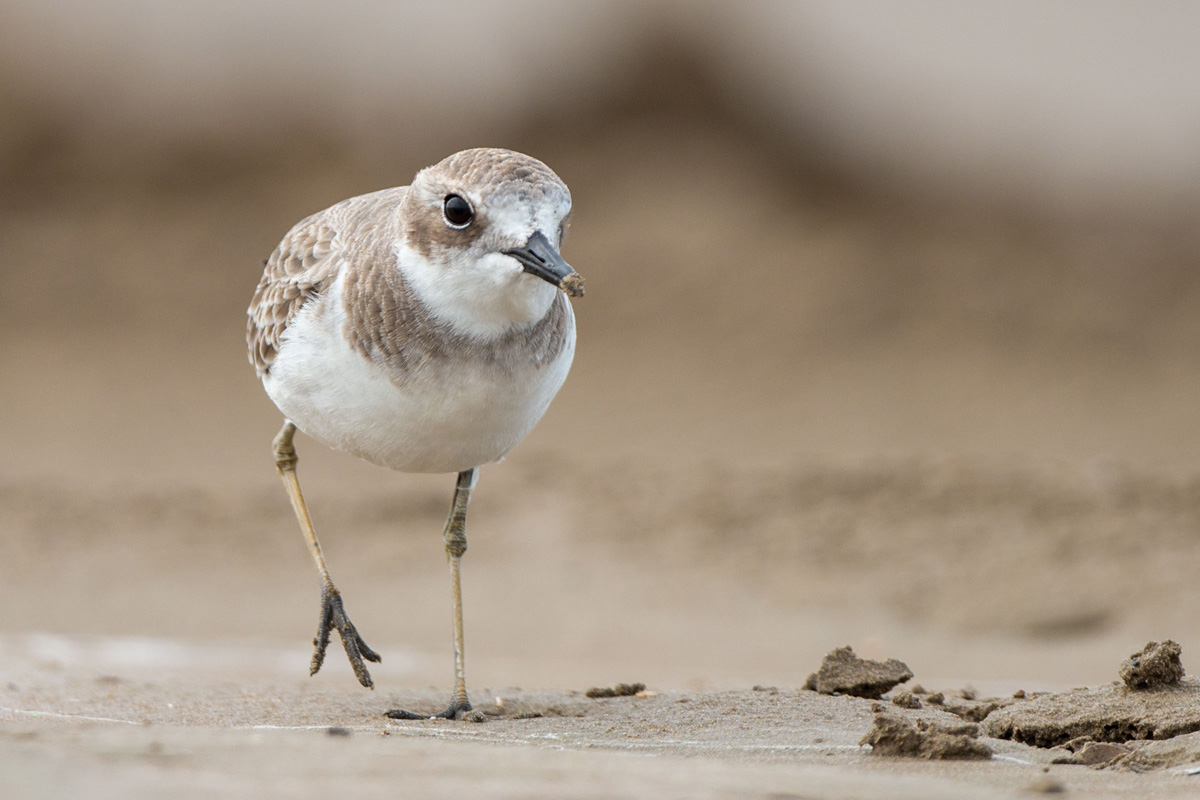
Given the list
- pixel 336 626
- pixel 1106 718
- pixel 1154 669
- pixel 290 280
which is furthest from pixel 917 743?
pixel 290 280

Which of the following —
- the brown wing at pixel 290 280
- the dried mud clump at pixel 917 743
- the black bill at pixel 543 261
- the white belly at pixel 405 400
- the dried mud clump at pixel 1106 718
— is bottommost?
the dried mud clump at pixel 917 743

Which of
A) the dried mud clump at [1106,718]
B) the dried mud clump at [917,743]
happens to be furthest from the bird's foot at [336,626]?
the dried mud clump at [1106,718]

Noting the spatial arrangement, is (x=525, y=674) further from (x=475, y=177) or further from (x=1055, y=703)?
(x=475, y=177)

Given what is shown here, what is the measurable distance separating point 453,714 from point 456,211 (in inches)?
91.6

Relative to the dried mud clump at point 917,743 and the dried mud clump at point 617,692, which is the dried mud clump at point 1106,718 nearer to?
the dried mud clump at point 917,743

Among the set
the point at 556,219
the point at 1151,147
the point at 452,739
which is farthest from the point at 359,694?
the point at 1151,147

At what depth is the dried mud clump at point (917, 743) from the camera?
4.30 m

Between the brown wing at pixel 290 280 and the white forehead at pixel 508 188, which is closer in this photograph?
the white forehead at pixel 508 188

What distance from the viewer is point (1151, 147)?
17828 millimetres

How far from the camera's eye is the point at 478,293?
15.8 ft

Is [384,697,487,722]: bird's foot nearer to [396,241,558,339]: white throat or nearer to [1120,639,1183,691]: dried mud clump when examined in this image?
[396,241,558,339]: white throat

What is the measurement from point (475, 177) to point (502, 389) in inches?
34.5

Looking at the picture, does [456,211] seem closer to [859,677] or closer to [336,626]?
[336,626]

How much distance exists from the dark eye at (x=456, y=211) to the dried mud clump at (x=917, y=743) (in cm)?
234
